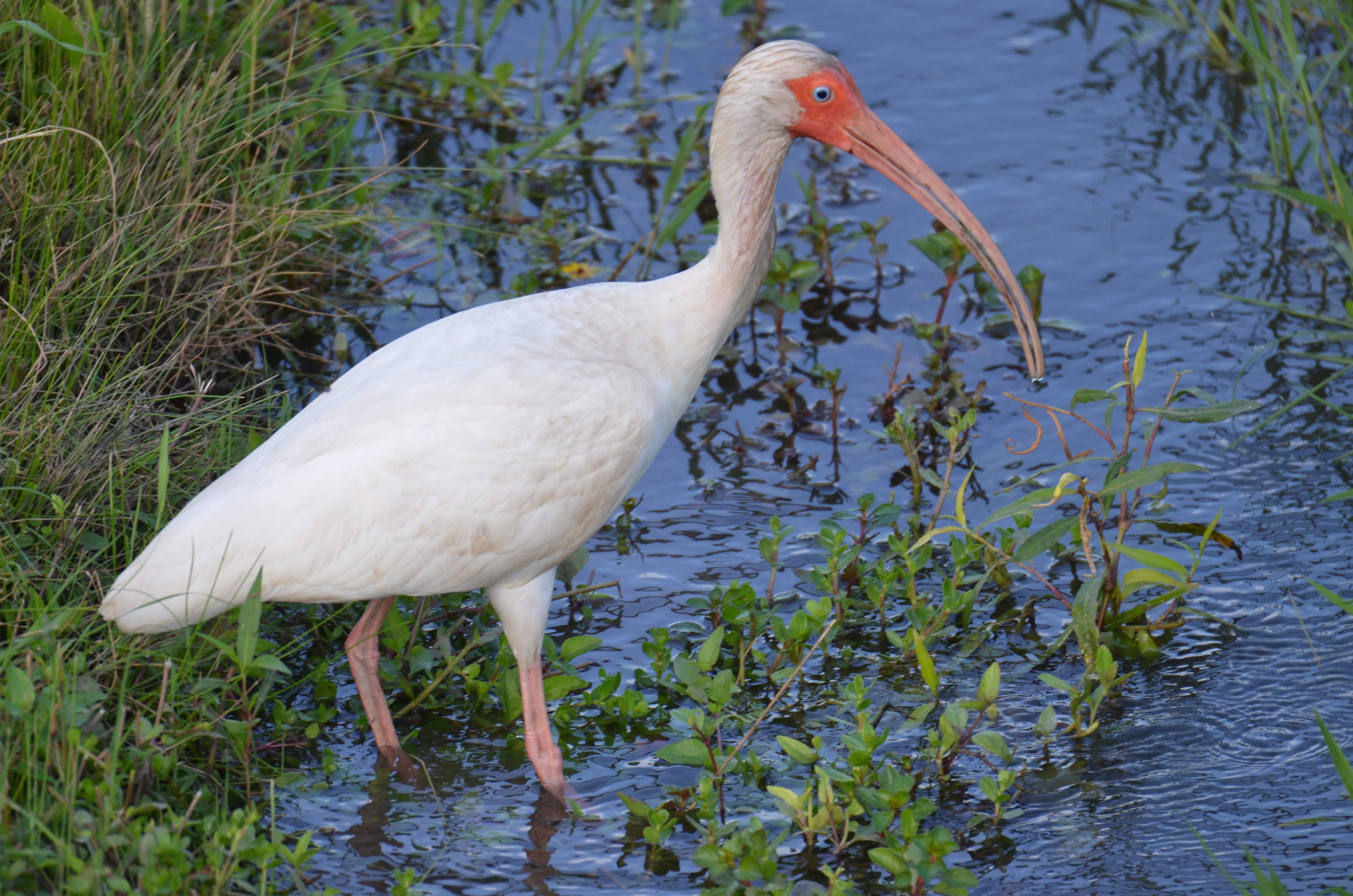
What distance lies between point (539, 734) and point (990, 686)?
4.06 ft

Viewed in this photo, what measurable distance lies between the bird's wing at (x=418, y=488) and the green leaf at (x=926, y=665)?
932mm

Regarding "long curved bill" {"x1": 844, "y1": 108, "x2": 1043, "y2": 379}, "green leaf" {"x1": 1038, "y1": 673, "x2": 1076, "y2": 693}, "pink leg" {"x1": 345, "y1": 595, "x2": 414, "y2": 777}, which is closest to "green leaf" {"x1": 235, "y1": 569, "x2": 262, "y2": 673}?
"pink leg" {"x1": 345, "y1": 595, "x2": 414, "y2": 777}

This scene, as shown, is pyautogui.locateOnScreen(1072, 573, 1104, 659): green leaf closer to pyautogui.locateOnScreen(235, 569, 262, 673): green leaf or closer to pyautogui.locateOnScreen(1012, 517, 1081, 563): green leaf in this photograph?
pyautogui.locateOnScreen(1012, 517, 1081, 563): green leaf

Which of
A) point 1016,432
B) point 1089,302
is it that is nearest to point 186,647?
point 1016,432

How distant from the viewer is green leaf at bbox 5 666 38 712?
3326mm

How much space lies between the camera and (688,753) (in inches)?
154

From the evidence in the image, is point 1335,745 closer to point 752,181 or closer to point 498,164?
point 752,181

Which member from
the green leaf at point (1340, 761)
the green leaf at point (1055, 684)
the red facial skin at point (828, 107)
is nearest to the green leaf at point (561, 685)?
the green leaf at point (1055, 684)

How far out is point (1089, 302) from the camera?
21.1ft

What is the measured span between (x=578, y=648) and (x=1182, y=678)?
182cm

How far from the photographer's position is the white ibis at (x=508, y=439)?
3.91 metres

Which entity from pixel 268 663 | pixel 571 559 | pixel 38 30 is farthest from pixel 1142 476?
pixel 38 30

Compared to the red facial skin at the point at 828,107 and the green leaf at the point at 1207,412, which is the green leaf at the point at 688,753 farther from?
the red facial skin at the point at 828,107

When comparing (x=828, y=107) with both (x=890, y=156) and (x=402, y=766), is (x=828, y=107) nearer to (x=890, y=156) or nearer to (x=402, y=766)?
(x=890, y=156)
